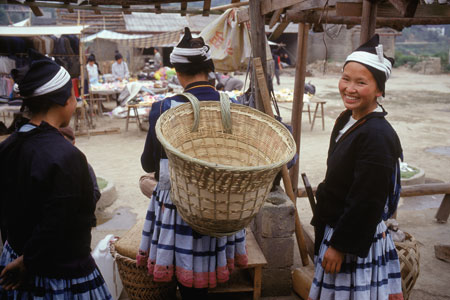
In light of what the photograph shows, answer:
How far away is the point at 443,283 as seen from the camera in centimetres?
335

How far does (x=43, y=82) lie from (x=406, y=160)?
7214 millimetres

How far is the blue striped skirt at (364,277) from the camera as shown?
186cm

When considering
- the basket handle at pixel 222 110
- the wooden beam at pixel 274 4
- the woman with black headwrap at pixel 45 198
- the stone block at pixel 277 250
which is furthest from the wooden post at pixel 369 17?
the woman with black headwrap at pixel 45 198

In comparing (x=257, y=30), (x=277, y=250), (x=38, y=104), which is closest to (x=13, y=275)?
(x=38, y=104)

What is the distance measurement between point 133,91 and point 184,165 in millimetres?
9739

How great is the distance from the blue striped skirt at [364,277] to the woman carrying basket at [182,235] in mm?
→ 548

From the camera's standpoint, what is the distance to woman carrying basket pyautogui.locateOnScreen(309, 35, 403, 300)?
5.66 feet

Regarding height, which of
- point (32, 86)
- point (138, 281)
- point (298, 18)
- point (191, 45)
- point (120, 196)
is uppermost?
point (298, 18)

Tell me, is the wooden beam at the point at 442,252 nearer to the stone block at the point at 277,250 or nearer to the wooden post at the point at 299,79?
the wooden post at the point at 299,79

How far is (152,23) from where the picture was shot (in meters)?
22.3

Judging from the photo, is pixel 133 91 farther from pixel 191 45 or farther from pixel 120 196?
pixel 191 45

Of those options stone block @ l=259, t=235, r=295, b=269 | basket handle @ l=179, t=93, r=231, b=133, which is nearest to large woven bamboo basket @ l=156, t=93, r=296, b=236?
basket handle @ l=179, t=93, r=231, b=133

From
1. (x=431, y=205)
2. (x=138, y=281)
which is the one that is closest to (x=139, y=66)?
(x=431, y=205)

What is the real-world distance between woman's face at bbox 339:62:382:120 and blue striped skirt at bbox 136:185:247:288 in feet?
3.40
